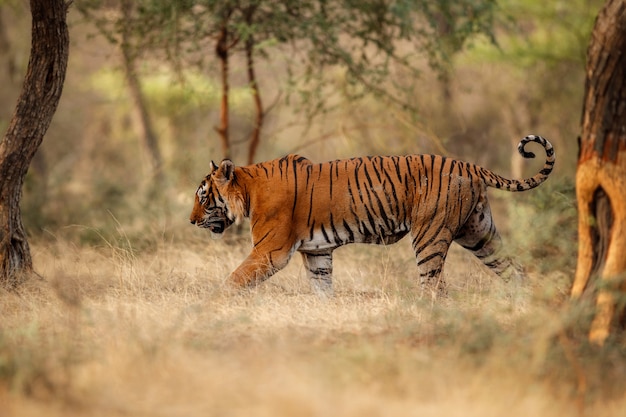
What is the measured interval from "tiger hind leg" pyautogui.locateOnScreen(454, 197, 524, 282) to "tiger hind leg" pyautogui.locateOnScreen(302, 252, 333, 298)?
1.26 metres

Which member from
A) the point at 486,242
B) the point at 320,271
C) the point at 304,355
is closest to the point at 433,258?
the point at 486,242

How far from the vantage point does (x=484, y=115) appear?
875 inches

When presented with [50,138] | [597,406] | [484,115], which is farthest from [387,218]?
[50,138]

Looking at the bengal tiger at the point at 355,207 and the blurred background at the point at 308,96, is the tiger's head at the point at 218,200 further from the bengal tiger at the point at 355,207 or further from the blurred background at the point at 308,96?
the blurred background at the point at 308,96

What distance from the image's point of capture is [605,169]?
238 inches

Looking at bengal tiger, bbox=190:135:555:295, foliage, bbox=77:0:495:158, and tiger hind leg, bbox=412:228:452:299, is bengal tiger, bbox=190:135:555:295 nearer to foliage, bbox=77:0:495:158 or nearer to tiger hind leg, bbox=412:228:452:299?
tiger hind leg, bbox=412:228:452:299

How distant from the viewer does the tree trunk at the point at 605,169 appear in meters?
5.98

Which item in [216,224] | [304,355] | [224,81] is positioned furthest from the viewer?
[224,81]

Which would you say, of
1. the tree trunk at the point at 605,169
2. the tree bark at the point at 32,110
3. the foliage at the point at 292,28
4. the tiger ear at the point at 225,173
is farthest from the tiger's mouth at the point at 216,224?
the tree trunk at the point at 605,169

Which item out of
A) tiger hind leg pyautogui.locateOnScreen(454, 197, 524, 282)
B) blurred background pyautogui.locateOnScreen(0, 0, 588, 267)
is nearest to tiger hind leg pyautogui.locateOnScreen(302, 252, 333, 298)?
tiger hind leg pyautogui.locateOnScreen(454, 197, 524, 282)

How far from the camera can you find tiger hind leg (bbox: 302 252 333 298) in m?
8.48

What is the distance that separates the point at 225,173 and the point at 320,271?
131 cm

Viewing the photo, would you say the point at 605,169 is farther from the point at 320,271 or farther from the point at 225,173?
the point at 225,173

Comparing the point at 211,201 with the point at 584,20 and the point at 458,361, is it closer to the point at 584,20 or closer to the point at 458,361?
the point at 458,361
